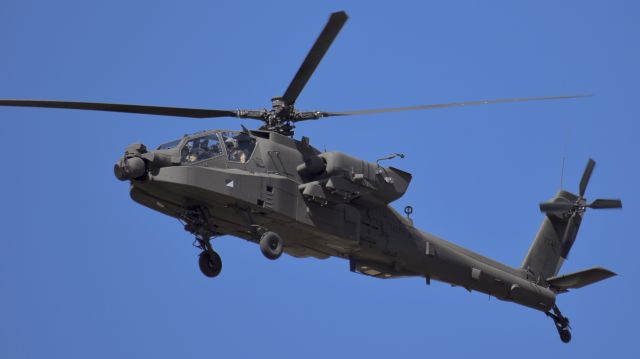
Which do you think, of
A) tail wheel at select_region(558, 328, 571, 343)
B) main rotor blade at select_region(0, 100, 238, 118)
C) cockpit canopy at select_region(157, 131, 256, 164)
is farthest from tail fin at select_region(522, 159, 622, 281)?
main rotor blade at select_region(0, 100, 238, 118)

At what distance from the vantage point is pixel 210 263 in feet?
73.5

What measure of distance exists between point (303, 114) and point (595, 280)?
904 cm

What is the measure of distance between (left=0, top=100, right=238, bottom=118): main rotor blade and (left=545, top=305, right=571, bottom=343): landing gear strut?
10.8 m

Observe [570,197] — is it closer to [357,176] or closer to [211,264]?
[357,176]

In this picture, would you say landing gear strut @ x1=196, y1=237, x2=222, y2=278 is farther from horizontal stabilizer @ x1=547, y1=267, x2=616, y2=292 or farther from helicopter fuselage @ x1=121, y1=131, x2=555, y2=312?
horizontal stabilizer @ x1=547, y1=267, x2=616, y2=292

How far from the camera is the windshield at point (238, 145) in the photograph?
2170 centimetres

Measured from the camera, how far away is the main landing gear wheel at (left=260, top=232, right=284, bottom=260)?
69.8ft

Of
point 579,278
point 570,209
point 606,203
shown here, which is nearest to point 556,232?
point 570,209

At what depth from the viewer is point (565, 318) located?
27828 millimetres

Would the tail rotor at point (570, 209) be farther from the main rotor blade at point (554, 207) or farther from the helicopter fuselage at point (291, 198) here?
the helicopter fuselage at point (291, 198)

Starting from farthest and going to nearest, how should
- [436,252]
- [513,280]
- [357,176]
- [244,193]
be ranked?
[513,280]
[436,252]
[357,176]
[244,193]

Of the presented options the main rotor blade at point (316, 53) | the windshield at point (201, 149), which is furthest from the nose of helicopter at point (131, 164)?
the main rotor blade at point (316, 53)

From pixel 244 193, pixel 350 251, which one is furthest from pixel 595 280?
pixel 244 193

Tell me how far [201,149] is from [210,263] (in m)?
2.58
